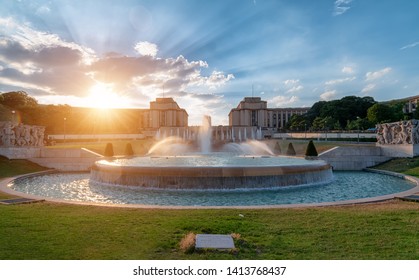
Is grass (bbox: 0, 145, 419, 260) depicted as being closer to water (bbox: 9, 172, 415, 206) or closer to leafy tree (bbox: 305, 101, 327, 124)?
water (bbox: 9, 172, 415, 206)

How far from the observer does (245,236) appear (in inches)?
273

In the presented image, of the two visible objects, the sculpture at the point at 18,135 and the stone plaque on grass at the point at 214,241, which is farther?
the sculpture at the point at 18,135

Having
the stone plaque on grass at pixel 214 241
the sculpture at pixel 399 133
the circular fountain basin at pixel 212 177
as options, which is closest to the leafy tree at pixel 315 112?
the sculpture at pixel 399 133

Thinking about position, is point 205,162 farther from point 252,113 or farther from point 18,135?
point 252,113

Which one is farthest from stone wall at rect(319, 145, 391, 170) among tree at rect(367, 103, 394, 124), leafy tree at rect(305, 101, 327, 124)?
leafy tree at rect(305, 101, 327, 124)

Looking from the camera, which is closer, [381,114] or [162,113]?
[381,114]

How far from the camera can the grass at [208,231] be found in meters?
5.92

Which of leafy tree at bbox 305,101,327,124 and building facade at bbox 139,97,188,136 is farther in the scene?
building facade at bbox 139,97,188,136

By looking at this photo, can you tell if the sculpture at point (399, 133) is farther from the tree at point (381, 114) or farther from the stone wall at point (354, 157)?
the tree at point (381, 114)

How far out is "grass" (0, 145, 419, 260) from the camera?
592 centimetres

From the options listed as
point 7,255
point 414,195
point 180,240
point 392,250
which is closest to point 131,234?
point 180,240

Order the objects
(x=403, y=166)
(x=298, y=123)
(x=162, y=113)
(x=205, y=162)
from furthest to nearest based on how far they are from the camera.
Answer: (x=162, y=113) → (x=298, y=123) → (x=403, y=166) → (x=205, y=162)

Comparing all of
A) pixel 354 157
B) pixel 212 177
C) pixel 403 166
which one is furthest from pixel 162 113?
pixel 212 177

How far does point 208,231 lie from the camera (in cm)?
735
